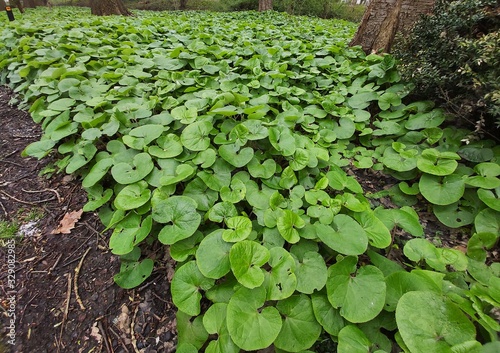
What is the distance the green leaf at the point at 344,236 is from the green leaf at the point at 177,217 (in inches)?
27.3

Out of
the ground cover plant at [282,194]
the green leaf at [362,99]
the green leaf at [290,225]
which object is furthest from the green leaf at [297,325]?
the green leaf at [362,99]

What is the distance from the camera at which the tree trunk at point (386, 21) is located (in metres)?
2.99

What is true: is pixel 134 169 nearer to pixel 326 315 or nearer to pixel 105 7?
pixel 326 315

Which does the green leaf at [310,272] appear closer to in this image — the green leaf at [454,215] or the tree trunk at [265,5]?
the green leaf at [454,215]

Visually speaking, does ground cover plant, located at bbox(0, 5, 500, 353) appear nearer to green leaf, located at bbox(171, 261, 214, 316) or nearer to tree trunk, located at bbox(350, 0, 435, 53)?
green leaf, located at bbox(171, 261, 214, 316)

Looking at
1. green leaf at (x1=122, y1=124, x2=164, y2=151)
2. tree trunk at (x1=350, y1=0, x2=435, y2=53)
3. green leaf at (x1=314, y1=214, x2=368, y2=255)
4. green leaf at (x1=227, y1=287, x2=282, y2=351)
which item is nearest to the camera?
green leaf at (x1=227, y1=287, x2=282, y2=351)

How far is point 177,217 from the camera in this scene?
148 centimetres

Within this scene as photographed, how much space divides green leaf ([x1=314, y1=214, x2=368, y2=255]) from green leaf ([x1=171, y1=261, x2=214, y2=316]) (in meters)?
0.63

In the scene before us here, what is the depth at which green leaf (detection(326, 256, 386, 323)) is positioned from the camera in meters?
1.12

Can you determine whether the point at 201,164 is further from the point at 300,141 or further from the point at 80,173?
the point at 80,173

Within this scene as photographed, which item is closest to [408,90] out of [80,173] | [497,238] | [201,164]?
[497,238]

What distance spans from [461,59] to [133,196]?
103 inches

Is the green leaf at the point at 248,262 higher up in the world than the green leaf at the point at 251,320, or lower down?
higher up

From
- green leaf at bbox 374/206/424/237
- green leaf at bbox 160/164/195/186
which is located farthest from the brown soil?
green leaf at bbox 374/206/424/237
